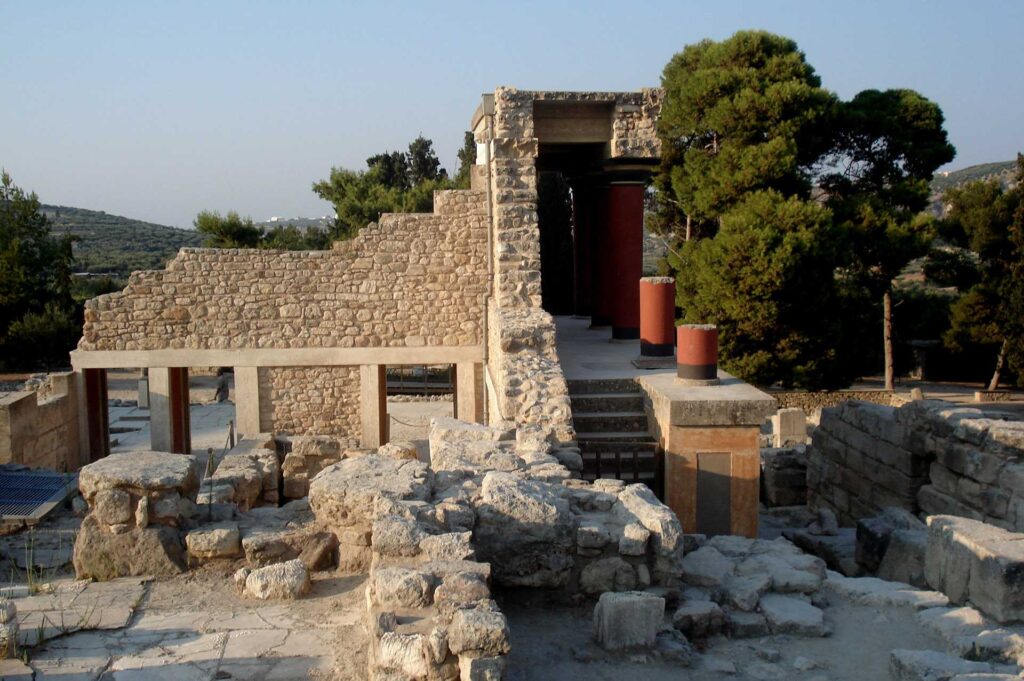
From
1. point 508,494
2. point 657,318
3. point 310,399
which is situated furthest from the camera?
point 310,399

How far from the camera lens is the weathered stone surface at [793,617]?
5285 millimetres

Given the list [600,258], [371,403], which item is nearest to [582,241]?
[600,258]

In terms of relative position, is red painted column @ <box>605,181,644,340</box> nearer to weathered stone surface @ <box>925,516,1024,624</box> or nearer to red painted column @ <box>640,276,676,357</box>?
red painted column @ <box>640,276,676,357</box>

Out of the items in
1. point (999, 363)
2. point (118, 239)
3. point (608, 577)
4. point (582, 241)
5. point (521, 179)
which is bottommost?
point (999, 363)

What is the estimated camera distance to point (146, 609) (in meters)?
5.46

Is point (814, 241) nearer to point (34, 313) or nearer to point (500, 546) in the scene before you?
point (500, 546)

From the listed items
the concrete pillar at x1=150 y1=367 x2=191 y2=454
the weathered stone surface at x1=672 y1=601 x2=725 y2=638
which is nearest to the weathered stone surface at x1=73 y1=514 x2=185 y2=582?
the weathered stone surface at x1=672 y1=601 x2=725 y2=638

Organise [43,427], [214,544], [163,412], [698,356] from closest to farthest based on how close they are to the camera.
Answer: [214,544], [698,356], [43,427], [163,412]

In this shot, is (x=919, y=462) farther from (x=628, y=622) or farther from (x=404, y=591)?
(x=404, y=591)

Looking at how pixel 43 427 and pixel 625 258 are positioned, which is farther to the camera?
pixel 625 258

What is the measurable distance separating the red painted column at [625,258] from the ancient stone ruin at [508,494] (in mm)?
46

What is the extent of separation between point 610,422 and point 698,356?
116 centimetres

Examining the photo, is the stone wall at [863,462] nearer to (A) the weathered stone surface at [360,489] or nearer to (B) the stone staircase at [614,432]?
(B) the stone staircase at [614,432]

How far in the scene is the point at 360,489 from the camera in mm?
5895
